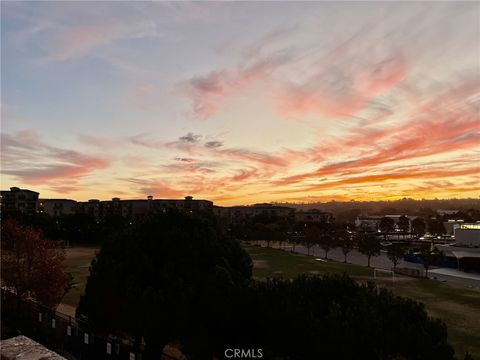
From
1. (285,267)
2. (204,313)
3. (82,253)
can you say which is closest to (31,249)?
(204,313)

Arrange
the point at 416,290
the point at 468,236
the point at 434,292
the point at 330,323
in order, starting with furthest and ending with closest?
the point at 468,236 < the point at 416,290 < the point at 434,292 < the point at 330,323

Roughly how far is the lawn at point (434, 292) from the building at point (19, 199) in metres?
121

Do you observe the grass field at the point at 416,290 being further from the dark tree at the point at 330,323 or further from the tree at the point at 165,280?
the dark tree at the point at 330,323

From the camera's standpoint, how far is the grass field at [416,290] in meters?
30.9

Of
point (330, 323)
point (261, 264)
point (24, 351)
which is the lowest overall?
point (261, 264)

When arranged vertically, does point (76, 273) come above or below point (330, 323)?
below

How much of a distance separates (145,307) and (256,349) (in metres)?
5.44

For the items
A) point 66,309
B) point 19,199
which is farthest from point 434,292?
point 19,199

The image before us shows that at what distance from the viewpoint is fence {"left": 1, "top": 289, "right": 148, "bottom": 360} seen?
19188mm

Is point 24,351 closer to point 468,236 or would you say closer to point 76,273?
point 76,273

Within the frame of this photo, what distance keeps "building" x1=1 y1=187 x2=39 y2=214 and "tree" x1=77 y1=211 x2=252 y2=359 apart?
160675 millimetres

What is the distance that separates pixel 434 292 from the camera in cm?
4741

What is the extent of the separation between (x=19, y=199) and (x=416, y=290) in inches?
6209

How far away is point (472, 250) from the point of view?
7588 centimetres
